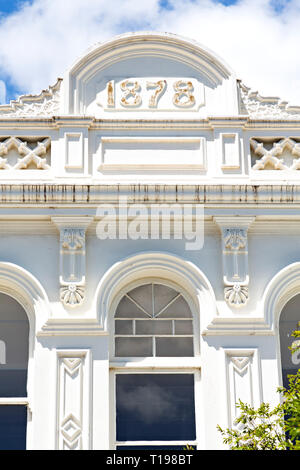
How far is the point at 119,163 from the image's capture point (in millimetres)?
13750

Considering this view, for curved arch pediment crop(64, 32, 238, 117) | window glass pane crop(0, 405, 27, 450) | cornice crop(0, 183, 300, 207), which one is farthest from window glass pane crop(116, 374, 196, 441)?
curved arch pediment crop(64, 32, 238, 117)

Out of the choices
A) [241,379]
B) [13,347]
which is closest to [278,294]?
[241,379]

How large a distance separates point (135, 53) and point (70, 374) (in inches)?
189

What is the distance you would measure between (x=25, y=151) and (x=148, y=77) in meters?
2.08

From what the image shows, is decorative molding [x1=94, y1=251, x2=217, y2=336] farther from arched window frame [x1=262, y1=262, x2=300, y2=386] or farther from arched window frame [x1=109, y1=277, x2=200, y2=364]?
arched window frame [x1=262, y1=262, x2=300, y2=386]

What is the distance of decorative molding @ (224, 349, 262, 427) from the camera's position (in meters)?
12.5

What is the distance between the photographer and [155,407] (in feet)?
41.8

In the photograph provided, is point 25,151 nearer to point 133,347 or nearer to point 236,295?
point 133,347

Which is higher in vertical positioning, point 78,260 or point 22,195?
point 22,195

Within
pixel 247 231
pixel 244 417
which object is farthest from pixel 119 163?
pixel 244 417

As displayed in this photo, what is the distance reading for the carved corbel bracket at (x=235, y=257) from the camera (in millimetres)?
12977

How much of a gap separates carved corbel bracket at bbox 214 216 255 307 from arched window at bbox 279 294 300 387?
0.74 m

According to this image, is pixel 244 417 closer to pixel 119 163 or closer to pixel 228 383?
pixel 228 383

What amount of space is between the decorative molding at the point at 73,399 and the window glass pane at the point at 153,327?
875mm
